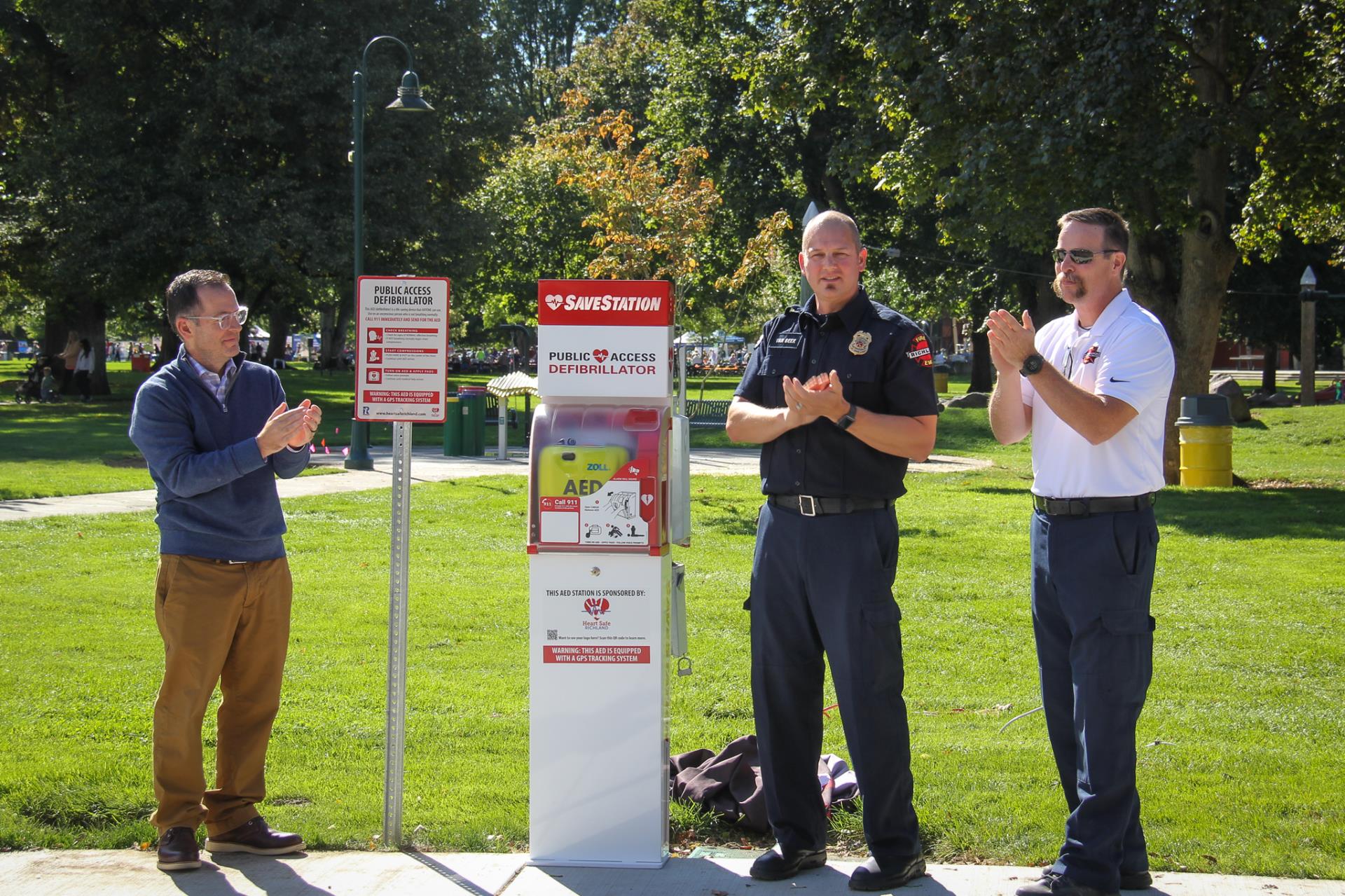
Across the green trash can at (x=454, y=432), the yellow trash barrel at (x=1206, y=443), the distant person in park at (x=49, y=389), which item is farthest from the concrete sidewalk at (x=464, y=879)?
the distant person in park at (x=49, y=389)

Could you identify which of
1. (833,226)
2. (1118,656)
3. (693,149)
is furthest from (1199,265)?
(1118,656)

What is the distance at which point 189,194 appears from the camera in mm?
30203

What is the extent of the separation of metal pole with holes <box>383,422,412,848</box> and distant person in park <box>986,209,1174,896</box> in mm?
2238

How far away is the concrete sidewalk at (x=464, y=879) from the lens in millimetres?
4277

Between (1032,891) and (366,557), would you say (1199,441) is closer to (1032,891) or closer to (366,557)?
(366,557)

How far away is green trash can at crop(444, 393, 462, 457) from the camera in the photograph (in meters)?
23.1

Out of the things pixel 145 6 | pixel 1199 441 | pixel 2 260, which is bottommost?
pixel 1199 441

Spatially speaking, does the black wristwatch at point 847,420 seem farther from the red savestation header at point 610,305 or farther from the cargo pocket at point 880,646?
the red savestation header at point 610,305

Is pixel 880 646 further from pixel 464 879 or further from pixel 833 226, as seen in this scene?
pixel 464 879

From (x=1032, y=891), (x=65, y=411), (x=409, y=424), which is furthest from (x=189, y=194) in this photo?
(x=1032, y=891)

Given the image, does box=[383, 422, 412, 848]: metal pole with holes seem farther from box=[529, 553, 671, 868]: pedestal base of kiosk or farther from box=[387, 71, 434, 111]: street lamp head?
box=[387, 71, 434, 111]: street lamp head

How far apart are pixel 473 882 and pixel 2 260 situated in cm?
→ 3474

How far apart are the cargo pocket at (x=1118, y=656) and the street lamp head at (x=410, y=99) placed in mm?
16955

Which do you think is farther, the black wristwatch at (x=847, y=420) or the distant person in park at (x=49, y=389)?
the distant person in park at (x=49, y=389)
